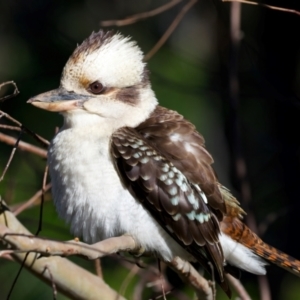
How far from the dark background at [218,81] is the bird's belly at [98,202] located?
1688 millimetres

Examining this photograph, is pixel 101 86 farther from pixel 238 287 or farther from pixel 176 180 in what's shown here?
pixel 238 287

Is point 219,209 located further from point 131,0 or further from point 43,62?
point 131,0

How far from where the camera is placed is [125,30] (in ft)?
19.0

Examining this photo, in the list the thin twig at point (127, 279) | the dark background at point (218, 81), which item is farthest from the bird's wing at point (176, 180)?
the dark background at point (218, 81)

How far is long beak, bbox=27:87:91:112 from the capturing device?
283cm

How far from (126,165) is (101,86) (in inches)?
13.7

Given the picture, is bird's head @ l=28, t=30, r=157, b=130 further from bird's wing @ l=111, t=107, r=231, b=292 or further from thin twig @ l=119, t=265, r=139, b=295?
thin twig @ l=119, t=265, r=139, b=295

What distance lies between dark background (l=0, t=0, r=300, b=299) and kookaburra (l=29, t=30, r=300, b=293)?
5.39 ft

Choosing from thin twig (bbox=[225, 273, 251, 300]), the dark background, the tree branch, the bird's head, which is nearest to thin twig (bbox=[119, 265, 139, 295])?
the tree branch

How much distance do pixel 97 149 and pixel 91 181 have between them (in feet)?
0.47

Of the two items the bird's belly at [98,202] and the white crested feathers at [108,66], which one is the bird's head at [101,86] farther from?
the bird's belly at [98,202]

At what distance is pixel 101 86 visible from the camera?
2965mm

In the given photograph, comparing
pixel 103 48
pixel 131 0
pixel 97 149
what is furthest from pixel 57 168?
pixel 131 0

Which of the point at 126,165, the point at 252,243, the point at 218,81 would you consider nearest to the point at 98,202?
the point at 126,165
